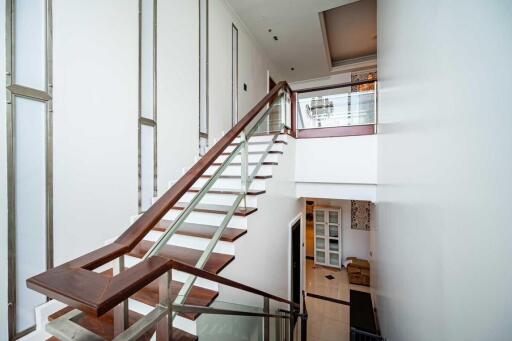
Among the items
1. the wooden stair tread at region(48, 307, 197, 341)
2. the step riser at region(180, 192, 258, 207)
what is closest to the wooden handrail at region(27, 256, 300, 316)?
the wooden stair tread at region(48, 307, 197, 341)

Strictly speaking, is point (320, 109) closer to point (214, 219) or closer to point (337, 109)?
point (337, 109)

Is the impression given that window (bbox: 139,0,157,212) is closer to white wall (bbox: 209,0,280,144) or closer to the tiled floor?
white wall (bbox: 209,0,280,144)

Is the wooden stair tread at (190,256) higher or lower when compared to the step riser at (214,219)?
lower

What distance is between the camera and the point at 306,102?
13.3ft

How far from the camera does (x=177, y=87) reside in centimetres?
327

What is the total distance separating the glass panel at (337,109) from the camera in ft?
12.1

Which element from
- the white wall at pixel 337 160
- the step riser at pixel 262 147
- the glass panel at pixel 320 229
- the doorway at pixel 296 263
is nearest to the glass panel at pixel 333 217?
the glass panel at pixel 320 229

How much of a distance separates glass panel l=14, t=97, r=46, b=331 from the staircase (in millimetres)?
126

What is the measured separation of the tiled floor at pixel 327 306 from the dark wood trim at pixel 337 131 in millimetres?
3843

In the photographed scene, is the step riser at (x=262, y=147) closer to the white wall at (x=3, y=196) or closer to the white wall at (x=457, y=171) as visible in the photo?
the white wall at (x=457, y=171)

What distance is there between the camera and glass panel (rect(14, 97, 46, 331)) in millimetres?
1628

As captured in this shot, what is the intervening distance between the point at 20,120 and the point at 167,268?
1.82 m

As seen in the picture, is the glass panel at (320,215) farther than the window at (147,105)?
Yes

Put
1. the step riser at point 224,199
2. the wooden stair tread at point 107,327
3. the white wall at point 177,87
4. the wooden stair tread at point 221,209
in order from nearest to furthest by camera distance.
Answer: the wooden stair tread at point 107,327, the wooden stair tread at point 221,209, the step riser at point 224,199, the white wall at point 177,87
